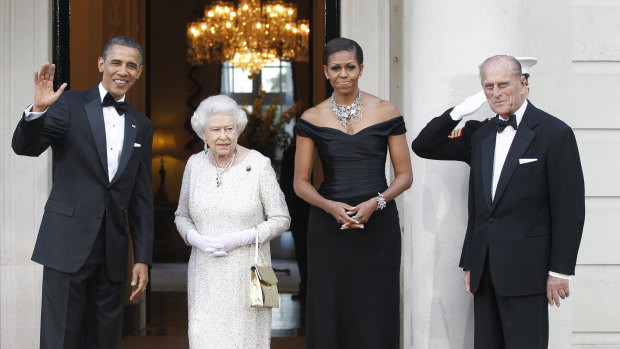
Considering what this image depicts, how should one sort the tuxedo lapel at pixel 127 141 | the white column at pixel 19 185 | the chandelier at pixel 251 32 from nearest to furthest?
the tuxedo lapel at pixel 127 141
the white column at pixel 19 185
the chandelier at pixel 251 32

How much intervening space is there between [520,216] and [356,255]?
Answer: 0.88 metres

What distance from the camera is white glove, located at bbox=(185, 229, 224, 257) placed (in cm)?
409

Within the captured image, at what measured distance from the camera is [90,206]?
3.91 metres

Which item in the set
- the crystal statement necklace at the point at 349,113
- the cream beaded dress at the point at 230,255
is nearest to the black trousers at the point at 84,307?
the cream beaded dress at the point at 230,255

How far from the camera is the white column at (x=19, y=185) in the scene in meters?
5.28

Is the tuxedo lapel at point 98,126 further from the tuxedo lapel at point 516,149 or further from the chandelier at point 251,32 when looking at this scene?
the chandelier at point 251,32

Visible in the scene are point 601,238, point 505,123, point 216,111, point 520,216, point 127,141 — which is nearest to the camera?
point 520,216

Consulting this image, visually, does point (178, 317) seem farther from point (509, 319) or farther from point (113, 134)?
point (509, 319)

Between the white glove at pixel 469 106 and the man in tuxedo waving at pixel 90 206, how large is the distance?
163 centimetres

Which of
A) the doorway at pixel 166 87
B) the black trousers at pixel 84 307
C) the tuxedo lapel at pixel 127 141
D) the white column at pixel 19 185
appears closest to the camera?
the black trousers at pixel 84 307

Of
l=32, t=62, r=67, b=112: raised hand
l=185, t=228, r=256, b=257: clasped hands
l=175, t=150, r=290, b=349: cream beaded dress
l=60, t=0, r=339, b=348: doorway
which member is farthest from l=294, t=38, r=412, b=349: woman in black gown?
l=60, t=0, r=339, b=348: doorway

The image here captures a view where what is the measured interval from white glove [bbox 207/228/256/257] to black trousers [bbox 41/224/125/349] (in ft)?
1.66

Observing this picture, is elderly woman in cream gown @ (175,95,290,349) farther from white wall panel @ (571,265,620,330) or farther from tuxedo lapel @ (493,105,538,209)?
white wall panel @ (571,265,620,330)

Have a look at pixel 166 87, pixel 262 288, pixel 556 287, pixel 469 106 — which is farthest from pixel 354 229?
pixel 166 87
